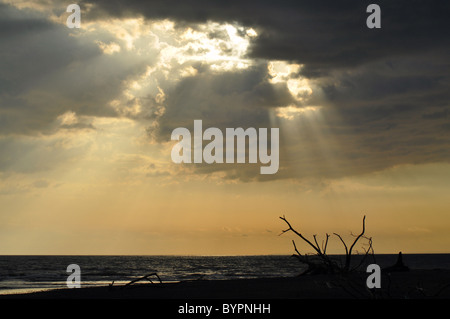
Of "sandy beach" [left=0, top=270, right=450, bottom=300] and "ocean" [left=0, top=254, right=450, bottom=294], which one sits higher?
"sandy beach" [left=0, top=270, right=450, bottom=300]

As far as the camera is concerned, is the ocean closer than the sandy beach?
No

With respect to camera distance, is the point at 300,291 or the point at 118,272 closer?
the point at 300,291

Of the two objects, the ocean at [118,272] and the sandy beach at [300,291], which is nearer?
the sandy beach at [300,291]

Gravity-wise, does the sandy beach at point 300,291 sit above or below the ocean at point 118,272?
above

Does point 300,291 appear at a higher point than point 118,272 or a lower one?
higher
